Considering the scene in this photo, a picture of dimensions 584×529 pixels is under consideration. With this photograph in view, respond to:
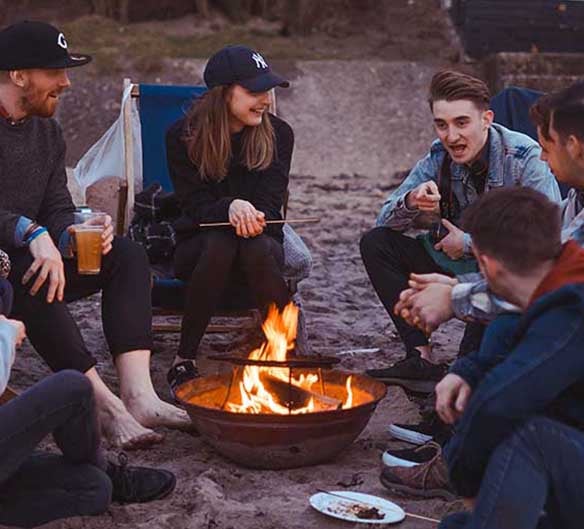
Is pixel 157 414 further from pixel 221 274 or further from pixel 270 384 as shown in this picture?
pixel 221 274

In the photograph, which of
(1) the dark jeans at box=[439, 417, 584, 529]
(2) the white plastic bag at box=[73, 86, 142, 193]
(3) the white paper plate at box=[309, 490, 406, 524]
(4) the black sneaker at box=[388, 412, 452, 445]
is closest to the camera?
(1) the dark jeans at box=[439, 417, 584, 529]

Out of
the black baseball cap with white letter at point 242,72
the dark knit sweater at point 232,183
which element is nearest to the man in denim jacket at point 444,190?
the dark knit sweater at point 232,183

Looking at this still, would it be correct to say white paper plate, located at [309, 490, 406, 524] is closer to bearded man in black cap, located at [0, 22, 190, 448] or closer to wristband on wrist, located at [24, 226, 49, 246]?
bearded man in black cap, located at [0, 22, 190, 448]

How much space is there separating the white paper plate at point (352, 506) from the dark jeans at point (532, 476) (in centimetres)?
93

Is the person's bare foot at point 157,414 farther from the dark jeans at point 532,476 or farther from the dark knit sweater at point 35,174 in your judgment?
the dark jeans at point 532,476


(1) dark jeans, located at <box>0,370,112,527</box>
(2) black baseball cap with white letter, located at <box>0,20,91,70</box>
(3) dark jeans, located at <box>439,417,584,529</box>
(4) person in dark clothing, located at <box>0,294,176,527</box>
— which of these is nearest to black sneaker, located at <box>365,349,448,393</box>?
(4) person in dark clothing, located at <box>0,294,176,527</box>

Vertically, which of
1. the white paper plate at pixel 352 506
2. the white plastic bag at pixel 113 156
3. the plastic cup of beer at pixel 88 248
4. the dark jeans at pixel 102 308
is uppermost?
the white plastic bag at pixel 113 156

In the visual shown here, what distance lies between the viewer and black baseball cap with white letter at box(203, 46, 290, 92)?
196 inches

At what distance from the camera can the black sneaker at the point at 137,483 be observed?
3.59 metres

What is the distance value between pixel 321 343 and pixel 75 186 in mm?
2176

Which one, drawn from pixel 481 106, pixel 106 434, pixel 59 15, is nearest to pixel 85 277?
pixel 106 434

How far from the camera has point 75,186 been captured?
706 cm

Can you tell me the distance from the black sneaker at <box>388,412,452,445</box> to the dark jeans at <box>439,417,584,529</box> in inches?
60.3

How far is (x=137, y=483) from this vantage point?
3627 millimetres
